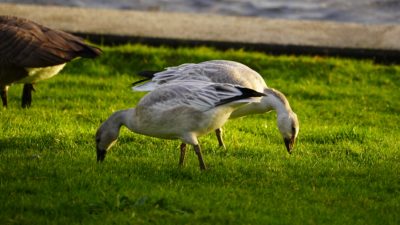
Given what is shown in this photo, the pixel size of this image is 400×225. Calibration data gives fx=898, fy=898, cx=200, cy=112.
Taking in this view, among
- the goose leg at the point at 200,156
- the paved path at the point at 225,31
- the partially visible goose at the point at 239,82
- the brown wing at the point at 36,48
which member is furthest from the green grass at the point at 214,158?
the brown wing at the point at 36,48

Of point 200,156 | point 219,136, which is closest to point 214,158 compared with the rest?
point 219,136

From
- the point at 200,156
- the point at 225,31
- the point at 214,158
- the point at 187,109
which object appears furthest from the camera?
the point at 225,31

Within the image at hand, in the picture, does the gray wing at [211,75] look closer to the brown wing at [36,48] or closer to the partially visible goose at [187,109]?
the partially visible goose at [187,109]

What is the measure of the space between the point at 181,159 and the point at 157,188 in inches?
38.7

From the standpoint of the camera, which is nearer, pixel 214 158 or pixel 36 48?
pixel 214 158

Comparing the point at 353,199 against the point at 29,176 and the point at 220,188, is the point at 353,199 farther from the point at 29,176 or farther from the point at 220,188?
the point at 29,176

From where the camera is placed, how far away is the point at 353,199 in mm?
7293

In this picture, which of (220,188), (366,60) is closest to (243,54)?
(366,60)

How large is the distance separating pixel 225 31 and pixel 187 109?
6.23 meters

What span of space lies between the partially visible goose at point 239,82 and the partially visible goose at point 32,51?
1.37 meters

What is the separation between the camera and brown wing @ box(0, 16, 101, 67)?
32.6 ft

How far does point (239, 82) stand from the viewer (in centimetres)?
860

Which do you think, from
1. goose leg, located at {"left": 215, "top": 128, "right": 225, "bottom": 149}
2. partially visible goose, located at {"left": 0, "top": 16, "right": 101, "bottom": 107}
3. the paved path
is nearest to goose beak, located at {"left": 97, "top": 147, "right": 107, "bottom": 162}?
goose leg, located at {"left": 215, "top": 128, "right": 225, "bottom": 149}

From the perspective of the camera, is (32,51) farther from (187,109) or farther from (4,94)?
(187,109)
